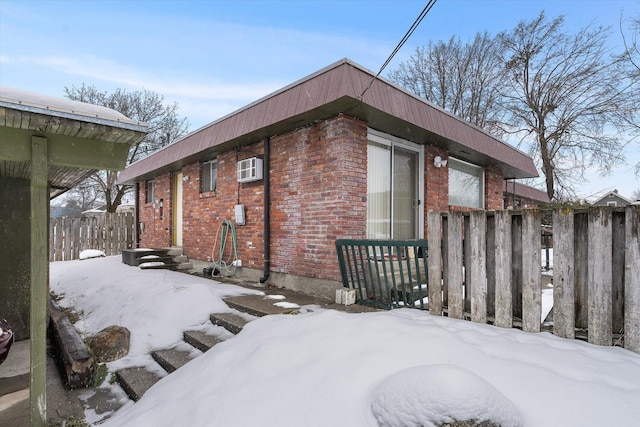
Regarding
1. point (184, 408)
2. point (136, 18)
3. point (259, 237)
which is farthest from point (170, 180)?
point (184, 408)

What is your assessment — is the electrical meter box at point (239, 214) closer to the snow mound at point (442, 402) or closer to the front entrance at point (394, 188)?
the front entrance at point (394, 188)

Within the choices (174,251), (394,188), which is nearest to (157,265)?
(174,251)

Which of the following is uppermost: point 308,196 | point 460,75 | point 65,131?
point 460,75

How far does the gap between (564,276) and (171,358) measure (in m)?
3.64

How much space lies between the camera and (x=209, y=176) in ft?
25.6

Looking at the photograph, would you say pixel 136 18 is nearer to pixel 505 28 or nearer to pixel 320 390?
pixel 320 390

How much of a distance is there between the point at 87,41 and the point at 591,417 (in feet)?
40.3

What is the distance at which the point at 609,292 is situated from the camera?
2074 millimetres

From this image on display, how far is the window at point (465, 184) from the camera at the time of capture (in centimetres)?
716

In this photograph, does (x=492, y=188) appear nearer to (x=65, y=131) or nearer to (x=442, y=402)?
(x=442, y=402)

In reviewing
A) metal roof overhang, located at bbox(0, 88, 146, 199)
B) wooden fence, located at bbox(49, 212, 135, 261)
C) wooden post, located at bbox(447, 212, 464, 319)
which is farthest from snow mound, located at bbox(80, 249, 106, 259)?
wooden post, located at bbox(447, 212, 464, 319)

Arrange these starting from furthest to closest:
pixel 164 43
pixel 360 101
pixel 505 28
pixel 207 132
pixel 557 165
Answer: pixel 505 28 < pixel 557 165 < pixel 164 43 < pixel 207 132 < pixel 360 101

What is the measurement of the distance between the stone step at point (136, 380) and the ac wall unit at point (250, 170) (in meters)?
3.58

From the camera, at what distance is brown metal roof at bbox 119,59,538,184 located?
390 cm
